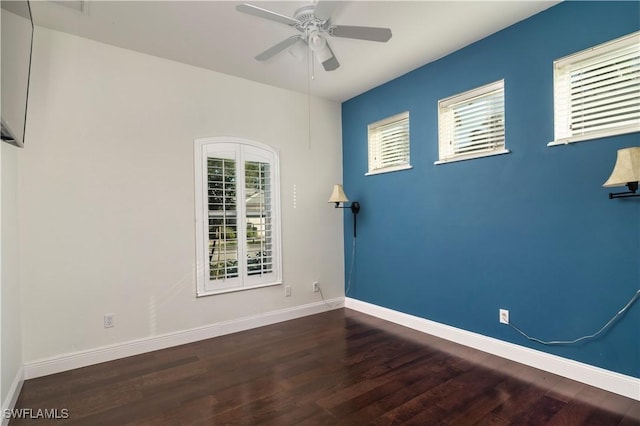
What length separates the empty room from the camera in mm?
2311

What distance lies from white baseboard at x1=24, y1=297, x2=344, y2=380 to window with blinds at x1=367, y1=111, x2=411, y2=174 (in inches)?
82.7

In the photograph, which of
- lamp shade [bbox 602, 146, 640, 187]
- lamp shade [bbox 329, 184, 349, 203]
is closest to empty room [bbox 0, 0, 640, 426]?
lamp shade [bbox 602, 146, 640, 187]

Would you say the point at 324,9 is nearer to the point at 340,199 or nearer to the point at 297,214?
the point at 340,199

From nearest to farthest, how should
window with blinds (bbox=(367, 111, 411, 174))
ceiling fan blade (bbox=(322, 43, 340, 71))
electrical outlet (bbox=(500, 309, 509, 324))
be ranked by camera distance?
ceiling fan blade (bbox=(322, 43, 340, 71)), electrical outlet (bbox=(500, 309, 509, 324)), window with blinds (bbox=(367, 111, 411, 174))

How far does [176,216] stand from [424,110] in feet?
9.74

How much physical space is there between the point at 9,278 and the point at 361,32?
3.13m

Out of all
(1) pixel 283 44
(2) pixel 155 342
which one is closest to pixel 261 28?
(1) pixel 283 44

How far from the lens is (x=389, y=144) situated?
4.23 m

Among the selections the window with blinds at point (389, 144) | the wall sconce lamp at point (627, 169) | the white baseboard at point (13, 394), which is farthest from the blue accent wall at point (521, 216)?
the white baseboard at point (13, 394)

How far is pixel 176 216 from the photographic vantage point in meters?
3.46

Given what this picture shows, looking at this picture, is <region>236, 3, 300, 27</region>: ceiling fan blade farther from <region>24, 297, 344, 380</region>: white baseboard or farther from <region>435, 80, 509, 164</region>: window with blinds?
<region>24, 297, 344, 380</region>: white baseboard

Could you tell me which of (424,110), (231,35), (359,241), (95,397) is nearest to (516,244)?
(424,110)

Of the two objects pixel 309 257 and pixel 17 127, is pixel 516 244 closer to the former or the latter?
pixel 309 257

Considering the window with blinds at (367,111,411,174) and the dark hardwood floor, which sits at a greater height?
the window with blinds at (367,111,411,174)
